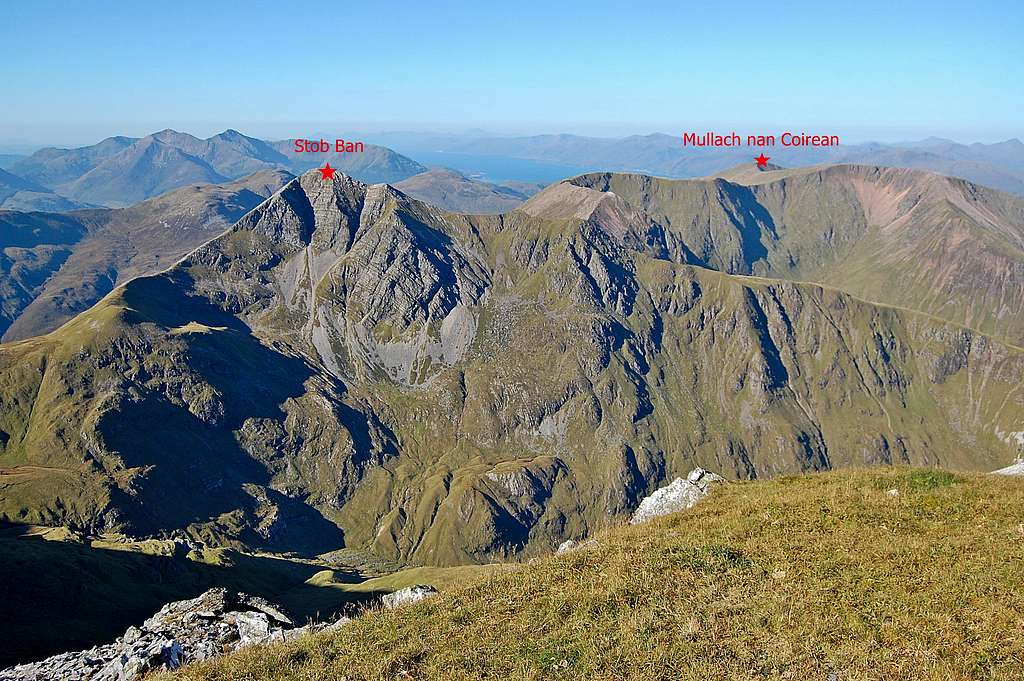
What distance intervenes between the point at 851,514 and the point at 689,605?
34.6ft

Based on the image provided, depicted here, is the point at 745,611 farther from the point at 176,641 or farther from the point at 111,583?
the point at 111,583

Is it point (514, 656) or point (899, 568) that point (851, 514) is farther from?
point (514, 656)

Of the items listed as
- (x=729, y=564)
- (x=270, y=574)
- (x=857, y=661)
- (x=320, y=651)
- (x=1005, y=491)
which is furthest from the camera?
(x=270, y=574)

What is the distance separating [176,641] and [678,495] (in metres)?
30.4

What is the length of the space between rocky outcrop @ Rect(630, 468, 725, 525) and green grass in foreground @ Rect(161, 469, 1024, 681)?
9.66 m

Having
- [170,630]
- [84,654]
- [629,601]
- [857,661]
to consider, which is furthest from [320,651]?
[857,661]

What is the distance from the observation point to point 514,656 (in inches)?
725

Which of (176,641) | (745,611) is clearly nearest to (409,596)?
(176,641)

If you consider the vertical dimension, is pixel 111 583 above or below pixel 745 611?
below

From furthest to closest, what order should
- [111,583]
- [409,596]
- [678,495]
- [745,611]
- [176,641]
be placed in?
[111,583], [678,495], [409,596], [176,641], [745,611]

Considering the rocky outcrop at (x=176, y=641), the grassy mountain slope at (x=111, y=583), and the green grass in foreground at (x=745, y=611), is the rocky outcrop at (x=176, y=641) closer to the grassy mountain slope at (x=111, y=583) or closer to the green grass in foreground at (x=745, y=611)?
the green grass in foreground at (x=745, y=611)

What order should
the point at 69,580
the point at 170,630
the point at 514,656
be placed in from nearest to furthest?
the point at 514,656 → the point at 170,630 → the point at 69,580

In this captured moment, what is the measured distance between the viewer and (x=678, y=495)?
3950 centimetres

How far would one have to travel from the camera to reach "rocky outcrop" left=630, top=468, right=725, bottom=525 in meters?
36.2
